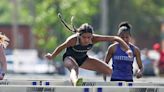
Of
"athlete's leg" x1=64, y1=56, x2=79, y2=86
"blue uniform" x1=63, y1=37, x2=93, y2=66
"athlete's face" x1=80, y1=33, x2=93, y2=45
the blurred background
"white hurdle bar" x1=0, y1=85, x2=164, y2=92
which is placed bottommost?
"white hurdle bar" x1=0, y1=85, x2=164, y2=92

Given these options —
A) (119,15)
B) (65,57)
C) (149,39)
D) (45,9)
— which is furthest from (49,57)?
(149,39)

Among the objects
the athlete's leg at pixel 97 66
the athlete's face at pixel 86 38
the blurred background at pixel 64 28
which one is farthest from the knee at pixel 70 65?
the blurred background at pixel 64 28

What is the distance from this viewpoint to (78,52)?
14.7m

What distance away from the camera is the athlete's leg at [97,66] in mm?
15039

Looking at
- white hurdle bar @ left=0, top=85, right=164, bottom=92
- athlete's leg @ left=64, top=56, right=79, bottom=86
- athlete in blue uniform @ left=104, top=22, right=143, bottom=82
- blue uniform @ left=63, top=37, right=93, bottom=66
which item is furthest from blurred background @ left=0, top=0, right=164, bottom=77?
white hurdle bar @ left=0, top=85, right=164, bottom=92

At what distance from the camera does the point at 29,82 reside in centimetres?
Result: 1372

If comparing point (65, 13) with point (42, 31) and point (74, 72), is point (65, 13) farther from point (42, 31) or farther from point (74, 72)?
point (74, 72)

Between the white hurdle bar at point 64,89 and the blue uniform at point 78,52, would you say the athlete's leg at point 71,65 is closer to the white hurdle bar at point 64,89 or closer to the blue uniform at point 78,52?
the blue uniform at point 78,52

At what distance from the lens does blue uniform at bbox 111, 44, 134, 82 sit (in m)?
14.9

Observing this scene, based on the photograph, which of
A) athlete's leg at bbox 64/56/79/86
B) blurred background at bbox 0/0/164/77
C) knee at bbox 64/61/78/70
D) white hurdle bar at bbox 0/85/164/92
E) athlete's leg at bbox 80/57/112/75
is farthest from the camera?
blurred background at bbox 0/0/164/77

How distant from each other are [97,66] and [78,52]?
1.72 feet

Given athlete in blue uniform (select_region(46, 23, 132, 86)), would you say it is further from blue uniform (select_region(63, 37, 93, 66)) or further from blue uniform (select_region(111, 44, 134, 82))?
blue uniform (select_region(111, 44, 134, 82))

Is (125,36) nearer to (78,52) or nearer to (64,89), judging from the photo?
(78,52)

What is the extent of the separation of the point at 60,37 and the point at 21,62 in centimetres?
1133
